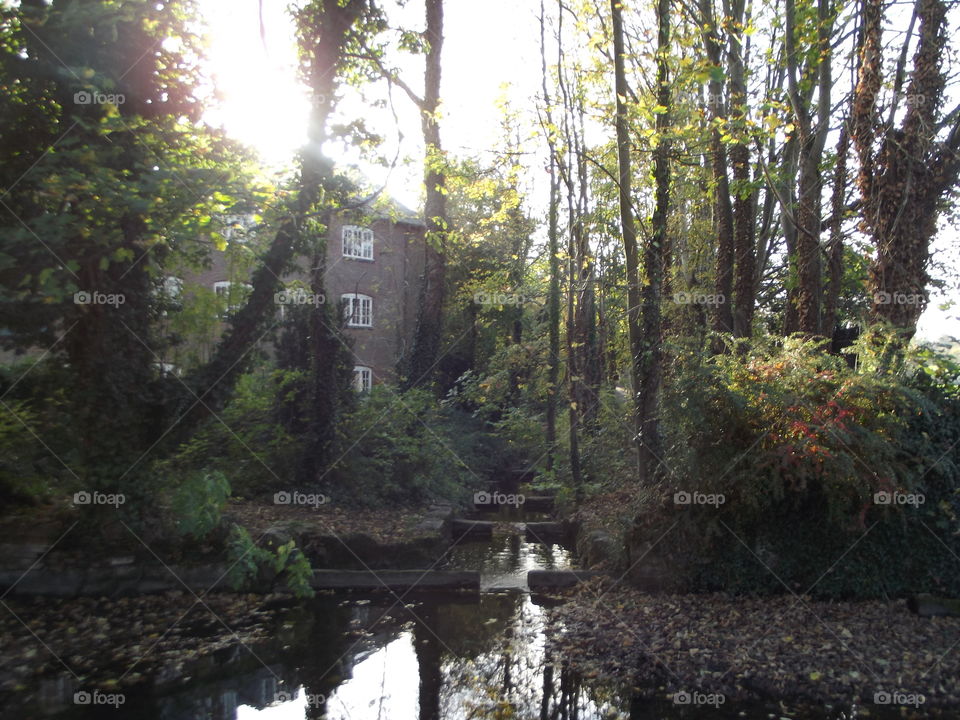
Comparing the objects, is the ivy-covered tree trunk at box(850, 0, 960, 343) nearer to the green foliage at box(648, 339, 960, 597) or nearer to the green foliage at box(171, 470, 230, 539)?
the green foliage at box(648, 339, 960, 597)

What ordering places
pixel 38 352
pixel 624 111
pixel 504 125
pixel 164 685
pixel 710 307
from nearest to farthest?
pixel 164 685 < pixel 38 352 < pixel 624 111 < pixel 504 125 < pixel 710 307

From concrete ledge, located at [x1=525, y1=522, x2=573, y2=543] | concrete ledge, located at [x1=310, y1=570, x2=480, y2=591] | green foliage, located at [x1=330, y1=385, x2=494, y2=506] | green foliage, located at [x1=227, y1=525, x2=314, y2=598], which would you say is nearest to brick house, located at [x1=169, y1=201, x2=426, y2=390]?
green foliage, located at [x1=330, y1=385, x2=494, y2=506]

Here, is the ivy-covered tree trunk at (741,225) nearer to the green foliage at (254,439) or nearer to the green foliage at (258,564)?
the green foliage at (254,439)

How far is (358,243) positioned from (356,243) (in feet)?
0.38

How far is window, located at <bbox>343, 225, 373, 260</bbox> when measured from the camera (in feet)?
97.5

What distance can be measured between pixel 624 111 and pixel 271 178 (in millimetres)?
5156

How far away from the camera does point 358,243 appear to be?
30516mm

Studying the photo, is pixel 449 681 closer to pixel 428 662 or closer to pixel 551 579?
pixel 428 662

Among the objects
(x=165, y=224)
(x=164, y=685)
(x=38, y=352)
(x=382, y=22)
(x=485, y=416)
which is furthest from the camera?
(x=485, y=416)

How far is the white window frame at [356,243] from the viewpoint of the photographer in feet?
97.3

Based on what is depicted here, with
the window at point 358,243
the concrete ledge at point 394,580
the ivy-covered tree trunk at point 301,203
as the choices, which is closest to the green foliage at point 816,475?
the concrete ledge at point 394,580

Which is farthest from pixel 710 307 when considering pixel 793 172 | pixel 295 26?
pixel 295 26

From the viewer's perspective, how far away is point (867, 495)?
25.5 feet

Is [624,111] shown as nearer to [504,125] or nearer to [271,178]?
[504,125]
